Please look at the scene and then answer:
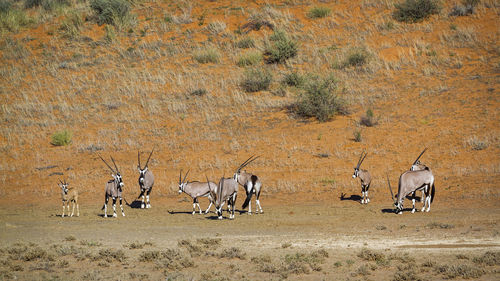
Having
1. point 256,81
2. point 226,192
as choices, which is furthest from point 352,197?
point 256,81

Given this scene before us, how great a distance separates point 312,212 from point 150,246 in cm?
703

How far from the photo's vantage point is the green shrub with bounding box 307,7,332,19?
46.8 m

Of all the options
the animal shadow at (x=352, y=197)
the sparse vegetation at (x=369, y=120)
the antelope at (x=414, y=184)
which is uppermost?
the sparse vegetation at (x=369, y=120)

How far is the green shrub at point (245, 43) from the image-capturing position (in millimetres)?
43875

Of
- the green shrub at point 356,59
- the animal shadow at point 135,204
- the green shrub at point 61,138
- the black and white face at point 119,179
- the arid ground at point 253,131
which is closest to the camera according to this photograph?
the arid ground at point 253,131

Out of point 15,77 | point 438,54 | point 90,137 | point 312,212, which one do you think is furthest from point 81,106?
point 438,54

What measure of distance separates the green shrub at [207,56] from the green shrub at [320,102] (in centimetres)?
1072

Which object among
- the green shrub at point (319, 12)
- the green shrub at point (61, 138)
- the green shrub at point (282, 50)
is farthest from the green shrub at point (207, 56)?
the green shrub at point (61, 138)

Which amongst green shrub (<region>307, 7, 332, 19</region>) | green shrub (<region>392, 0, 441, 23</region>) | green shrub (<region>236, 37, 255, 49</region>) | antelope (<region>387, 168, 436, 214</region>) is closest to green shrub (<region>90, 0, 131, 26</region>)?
green shrub (<region>236, 37, 255, 49</region>)

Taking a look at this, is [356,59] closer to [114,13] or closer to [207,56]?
[207,56]

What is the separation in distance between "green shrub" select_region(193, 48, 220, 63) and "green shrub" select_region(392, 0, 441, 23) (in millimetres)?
14993

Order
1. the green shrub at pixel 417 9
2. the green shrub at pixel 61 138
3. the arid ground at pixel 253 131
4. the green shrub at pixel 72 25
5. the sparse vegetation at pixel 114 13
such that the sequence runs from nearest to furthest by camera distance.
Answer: the arid ground at pixel 253 131 < the green shrub at pixel 61 138 < the green shrub at pixel 417 9 < the green shrub at pixel 72 25 < the sparse vegetation at pixel 114 13

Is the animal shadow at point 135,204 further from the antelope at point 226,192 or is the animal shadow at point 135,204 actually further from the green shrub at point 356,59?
the green shrub at point 356,59

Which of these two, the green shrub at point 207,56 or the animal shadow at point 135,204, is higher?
the green shrub at point 207,56
